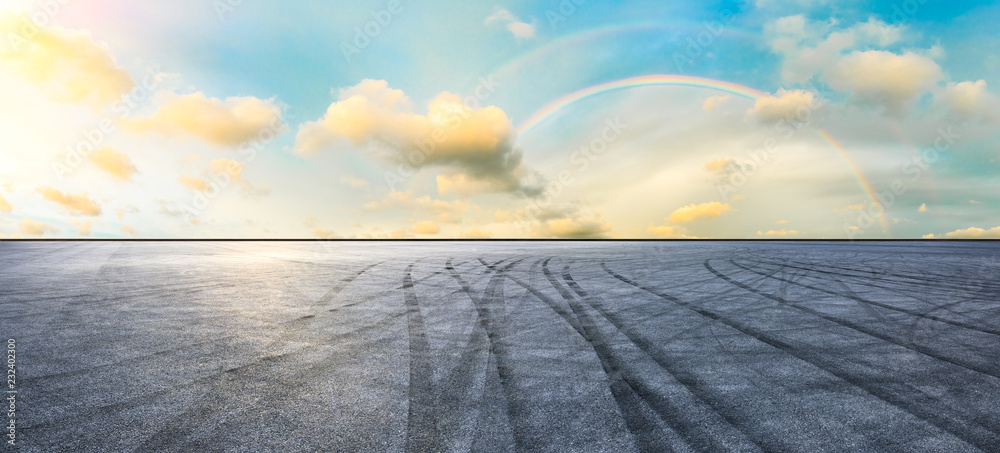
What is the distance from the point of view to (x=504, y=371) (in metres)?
4.93

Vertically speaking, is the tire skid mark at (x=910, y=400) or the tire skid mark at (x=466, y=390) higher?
the tire skid mark at (x=466, y=390)

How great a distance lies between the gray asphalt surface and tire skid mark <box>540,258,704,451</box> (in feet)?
0.08

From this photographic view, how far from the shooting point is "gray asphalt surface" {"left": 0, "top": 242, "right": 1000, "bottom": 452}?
11.2 feet

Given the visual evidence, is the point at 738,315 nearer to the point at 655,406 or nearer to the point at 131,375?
the point at 655,406

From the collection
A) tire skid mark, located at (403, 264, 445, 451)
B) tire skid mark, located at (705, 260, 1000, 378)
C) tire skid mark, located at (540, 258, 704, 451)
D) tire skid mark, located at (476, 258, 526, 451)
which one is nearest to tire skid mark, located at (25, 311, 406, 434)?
tire skid mark, located at (403, 264, 445, 451)

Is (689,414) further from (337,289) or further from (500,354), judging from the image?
(337,289)

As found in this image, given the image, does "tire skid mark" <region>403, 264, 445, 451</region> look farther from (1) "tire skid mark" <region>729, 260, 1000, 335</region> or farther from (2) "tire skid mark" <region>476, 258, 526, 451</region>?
(1) "tire skid mark" <region>729, 260, 1000, 335</region>

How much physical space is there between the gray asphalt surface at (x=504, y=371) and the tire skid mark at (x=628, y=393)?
0.02m

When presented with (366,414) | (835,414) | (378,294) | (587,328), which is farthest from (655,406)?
(378,294)

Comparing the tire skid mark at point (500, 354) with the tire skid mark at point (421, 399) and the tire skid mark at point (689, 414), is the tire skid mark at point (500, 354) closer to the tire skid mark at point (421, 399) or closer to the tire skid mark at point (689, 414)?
the tire skid mark at point (421, 399)

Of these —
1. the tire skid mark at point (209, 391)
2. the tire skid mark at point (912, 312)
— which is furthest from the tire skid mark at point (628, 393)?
the tire skid mark at point (912, 312)

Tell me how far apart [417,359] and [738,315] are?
6.21m

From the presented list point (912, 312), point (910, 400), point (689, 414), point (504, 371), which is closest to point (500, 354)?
point (504, 371)

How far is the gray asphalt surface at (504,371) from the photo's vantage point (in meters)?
3.42
